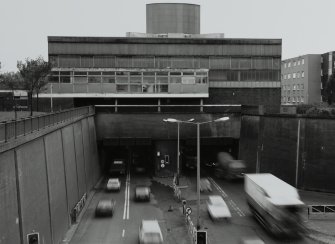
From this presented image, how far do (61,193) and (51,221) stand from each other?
12.9 ft

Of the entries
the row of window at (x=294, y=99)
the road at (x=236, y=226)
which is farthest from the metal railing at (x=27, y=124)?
the row of window at (x=294, y=99)

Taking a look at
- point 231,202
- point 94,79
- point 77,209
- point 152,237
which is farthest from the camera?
point 94,79

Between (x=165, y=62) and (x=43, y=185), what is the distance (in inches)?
1593

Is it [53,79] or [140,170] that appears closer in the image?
[140,170]

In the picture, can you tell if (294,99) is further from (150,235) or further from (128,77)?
(150,235)

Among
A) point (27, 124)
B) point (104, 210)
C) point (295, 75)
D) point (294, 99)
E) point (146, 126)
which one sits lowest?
point (104, 210)

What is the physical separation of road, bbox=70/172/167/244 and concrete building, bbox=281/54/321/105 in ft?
244

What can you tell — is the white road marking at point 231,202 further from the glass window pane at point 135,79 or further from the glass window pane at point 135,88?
the glass window pane at point 135,79

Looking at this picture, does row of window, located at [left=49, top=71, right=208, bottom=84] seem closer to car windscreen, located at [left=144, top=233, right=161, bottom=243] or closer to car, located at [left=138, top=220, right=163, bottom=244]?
car, located at [left=138, top=220, right=163, bottom=244]

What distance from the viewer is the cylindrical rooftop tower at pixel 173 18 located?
8075 centimetres

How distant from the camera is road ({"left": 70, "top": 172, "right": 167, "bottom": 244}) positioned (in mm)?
28984

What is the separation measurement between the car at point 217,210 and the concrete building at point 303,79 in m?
76.2

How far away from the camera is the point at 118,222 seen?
109 feet

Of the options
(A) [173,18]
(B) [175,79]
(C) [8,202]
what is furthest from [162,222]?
(A) [173,18]
